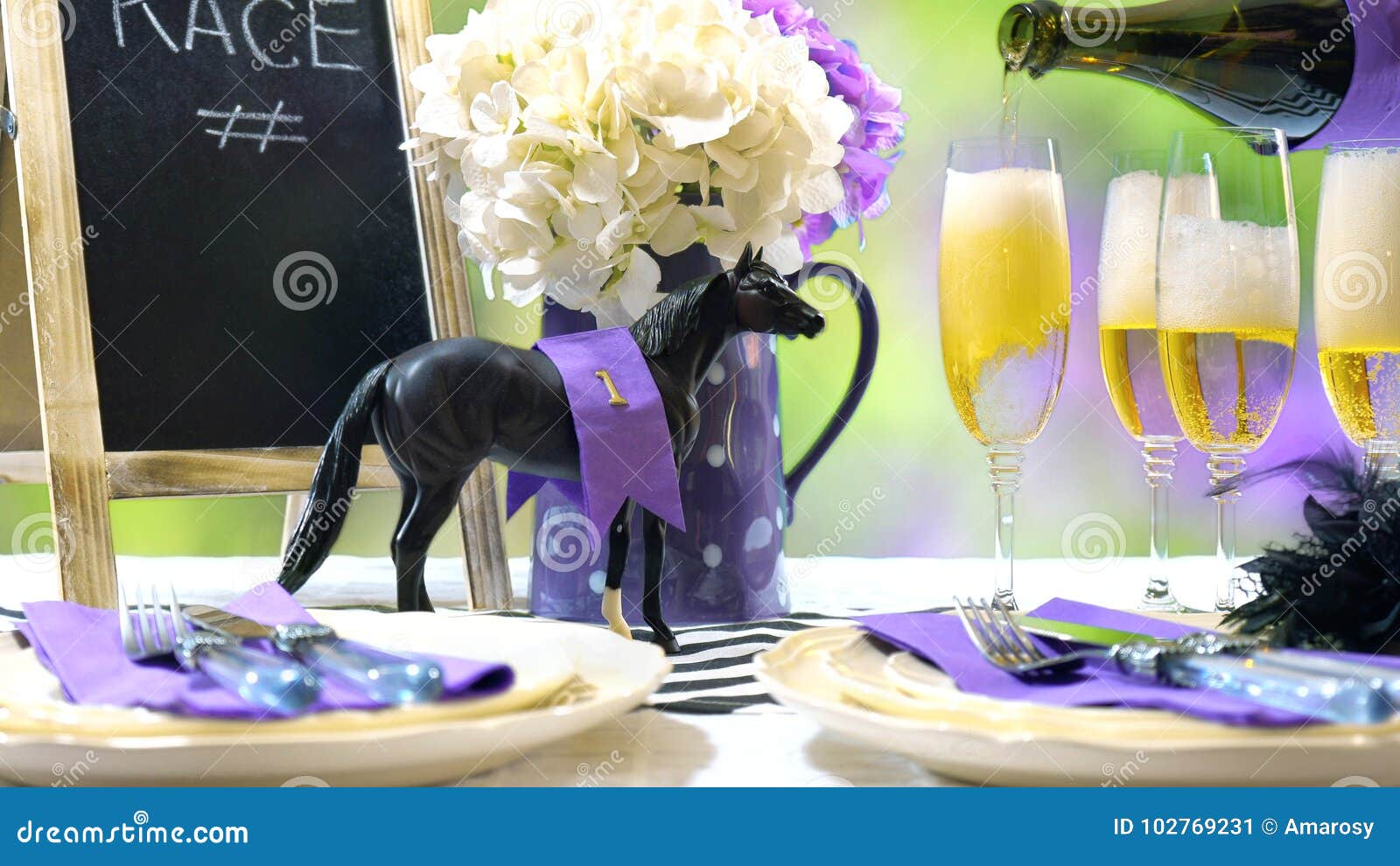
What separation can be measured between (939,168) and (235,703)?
1.39 m

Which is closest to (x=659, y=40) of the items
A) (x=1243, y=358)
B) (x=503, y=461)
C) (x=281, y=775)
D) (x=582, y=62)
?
(x=582, y=62)

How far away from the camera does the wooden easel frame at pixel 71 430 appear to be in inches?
35.7

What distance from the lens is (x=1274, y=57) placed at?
3.51 feet

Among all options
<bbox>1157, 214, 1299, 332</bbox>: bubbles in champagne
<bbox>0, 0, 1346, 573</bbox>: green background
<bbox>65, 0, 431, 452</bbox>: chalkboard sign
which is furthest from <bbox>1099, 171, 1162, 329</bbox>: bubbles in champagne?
<bbox>0, 0, 1346, 573</bbox>: green background

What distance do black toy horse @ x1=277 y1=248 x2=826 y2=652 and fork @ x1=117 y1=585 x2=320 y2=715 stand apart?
196mm

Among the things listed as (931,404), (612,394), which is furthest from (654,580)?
(931,404)

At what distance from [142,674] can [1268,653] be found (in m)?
0.48

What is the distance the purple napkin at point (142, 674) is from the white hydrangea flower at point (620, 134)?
1.12 feet

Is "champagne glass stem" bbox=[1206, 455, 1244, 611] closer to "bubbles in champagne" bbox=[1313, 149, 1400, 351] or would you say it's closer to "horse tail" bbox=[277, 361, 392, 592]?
"bubbles in champagne" bbox=[1313, 149, 1400, 351]

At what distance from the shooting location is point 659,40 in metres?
0.82

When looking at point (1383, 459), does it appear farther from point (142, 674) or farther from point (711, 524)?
point (142, 674)

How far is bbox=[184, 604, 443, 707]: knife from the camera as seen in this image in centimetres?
49

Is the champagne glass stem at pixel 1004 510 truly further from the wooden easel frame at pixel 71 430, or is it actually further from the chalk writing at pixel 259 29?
the chalk writing at pixel 259 29

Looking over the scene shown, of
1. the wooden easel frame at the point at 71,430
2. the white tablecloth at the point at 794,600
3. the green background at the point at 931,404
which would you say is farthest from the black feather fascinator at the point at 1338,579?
the green background at the point at 931,404
